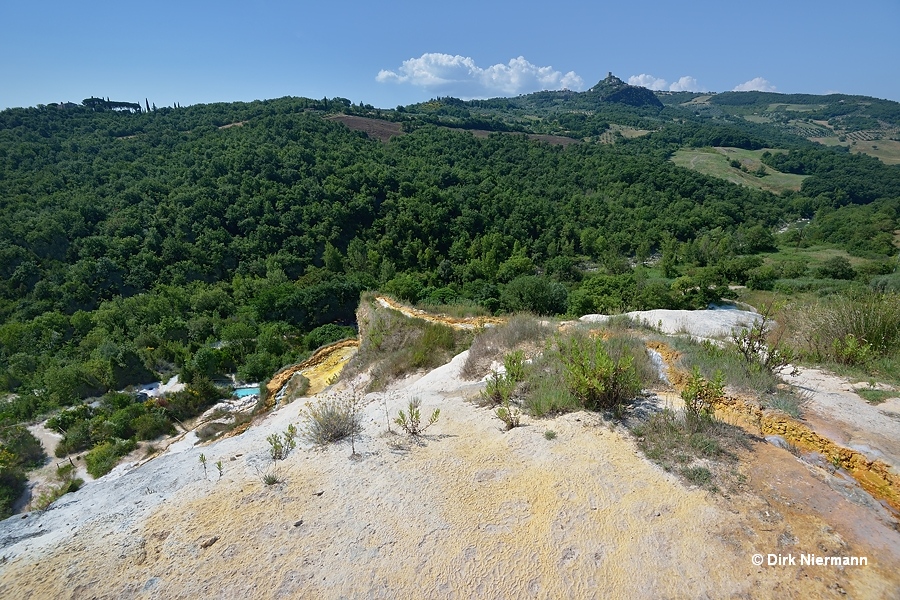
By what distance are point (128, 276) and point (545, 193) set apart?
67.7 meters

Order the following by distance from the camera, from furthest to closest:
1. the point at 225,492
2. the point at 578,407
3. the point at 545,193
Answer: the point at 545,193 < the point at 578,407 < the point at 225,492

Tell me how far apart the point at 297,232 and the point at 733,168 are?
10828 cm

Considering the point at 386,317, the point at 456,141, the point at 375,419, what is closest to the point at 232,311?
the point at 386,317

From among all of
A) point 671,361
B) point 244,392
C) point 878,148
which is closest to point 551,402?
point 671,361

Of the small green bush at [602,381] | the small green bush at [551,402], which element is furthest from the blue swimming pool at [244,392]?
the small green bush at [602,381]

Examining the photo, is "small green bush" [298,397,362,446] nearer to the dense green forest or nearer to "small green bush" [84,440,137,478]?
"small green bush" [84,440,137,478]

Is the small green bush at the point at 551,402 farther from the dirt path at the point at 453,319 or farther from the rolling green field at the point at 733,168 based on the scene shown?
the rolling green field at the point at 733,168

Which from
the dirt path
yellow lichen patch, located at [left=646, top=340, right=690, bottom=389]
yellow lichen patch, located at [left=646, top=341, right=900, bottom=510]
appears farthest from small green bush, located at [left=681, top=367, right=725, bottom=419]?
the dirt path

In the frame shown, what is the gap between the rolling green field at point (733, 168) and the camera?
96250 millimetres

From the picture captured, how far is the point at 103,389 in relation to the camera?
29562 millimetres

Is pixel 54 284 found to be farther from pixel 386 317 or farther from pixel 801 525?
pixel 801 525

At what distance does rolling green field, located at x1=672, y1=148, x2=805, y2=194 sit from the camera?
96250mm

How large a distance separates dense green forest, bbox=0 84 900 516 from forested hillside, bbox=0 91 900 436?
292 millimetres

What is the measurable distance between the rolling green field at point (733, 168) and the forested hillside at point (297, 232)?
6.35 meters
